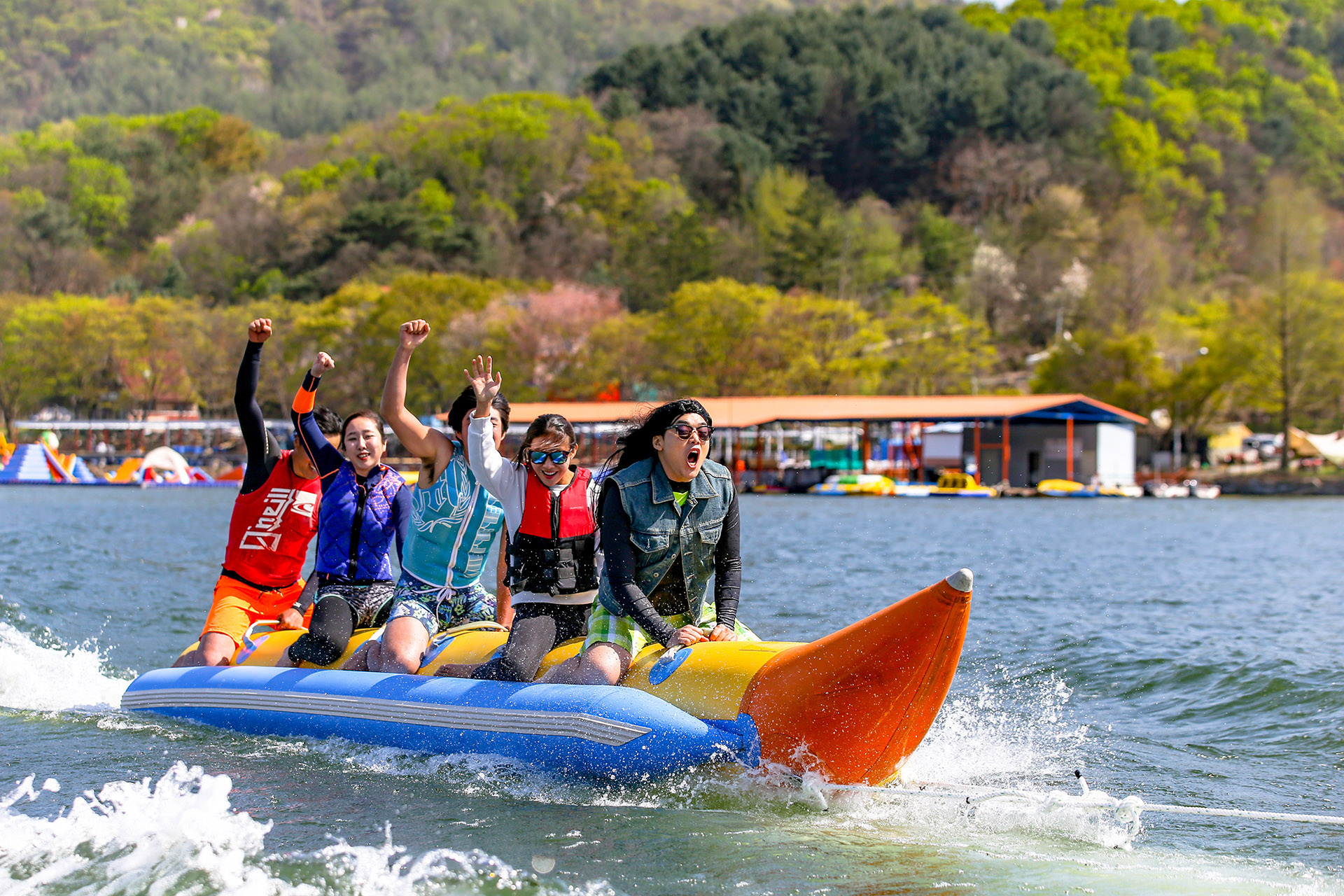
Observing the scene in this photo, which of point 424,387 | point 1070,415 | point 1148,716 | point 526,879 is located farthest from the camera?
point 424,387

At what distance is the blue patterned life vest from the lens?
6367 mm

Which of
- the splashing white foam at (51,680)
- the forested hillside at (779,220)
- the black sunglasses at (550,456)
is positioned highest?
the forested hillside at (779,220)

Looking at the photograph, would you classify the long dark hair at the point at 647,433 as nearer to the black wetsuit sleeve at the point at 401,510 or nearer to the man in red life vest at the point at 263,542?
the black wetsuit sleeve at the point at 401,510

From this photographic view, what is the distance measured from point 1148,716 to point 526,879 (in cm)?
450

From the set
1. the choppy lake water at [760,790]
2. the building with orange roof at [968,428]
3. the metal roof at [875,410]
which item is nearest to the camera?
the choppy lake water at [760,790]

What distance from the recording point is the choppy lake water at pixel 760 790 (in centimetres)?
435

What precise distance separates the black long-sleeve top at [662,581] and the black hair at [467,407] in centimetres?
70

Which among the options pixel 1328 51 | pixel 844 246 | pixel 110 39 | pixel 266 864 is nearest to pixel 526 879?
pixel 266 864

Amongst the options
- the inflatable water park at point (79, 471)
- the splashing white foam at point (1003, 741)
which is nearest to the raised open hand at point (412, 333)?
the splashing white foam at point (1003, 741)

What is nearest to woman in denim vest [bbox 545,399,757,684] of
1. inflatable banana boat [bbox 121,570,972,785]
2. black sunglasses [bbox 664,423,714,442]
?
black sunglasses [bbox 664,423,714,442]

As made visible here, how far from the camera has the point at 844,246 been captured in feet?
235

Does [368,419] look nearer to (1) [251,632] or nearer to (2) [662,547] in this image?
(1) [251,632]

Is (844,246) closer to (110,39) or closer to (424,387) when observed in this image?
(424,387)

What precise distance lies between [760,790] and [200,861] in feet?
6.90
